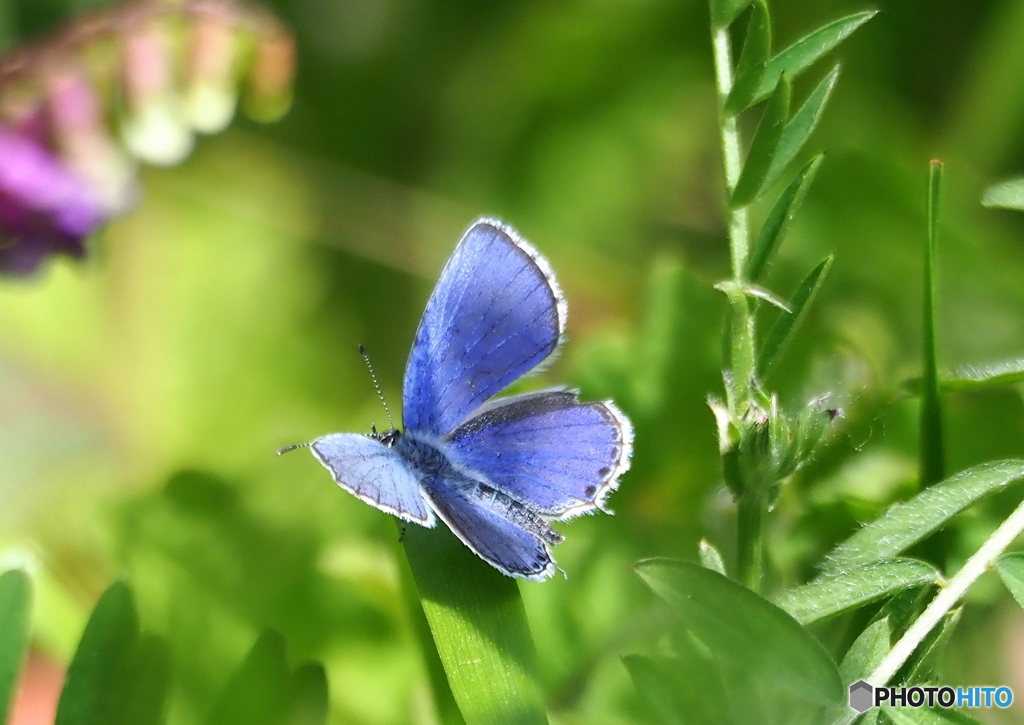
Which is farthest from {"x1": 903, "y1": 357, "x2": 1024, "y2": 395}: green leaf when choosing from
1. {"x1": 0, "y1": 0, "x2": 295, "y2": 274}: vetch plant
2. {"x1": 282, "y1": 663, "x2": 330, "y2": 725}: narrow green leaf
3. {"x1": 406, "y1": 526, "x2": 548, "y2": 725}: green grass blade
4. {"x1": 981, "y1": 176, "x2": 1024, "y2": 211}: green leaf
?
{"x1": 0, "y1": 0, "x2": 295, "y2": 274}: vetch plant

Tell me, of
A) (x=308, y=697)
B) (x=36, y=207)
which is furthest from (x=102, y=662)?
(x=36, y=207)

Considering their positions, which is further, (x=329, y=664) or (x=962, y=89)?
(x=962, y=89)

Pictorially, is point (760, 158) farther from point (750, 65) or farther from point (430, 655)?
point (430, 655)

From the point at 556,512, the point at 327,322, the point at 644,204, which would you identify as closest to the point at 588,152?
the point at 644,204

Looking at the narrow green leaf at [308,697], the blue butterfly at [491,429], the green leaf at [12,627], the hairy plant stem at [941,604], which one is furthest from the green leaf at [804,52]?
the green leaf at [12,627]

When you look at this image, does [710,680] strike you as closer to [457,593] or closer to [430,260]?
[457,593]

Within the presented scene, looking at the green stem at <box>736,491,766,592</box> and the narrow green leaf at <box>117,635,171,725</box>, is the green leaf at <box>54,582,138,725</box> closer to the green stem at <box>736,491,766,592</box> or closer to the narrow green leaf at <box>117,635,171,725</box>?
the narrow green leaf at <box>117,635,171,725</box>

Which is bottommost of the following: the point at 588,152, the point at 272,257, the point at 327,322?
the point at 327,322
